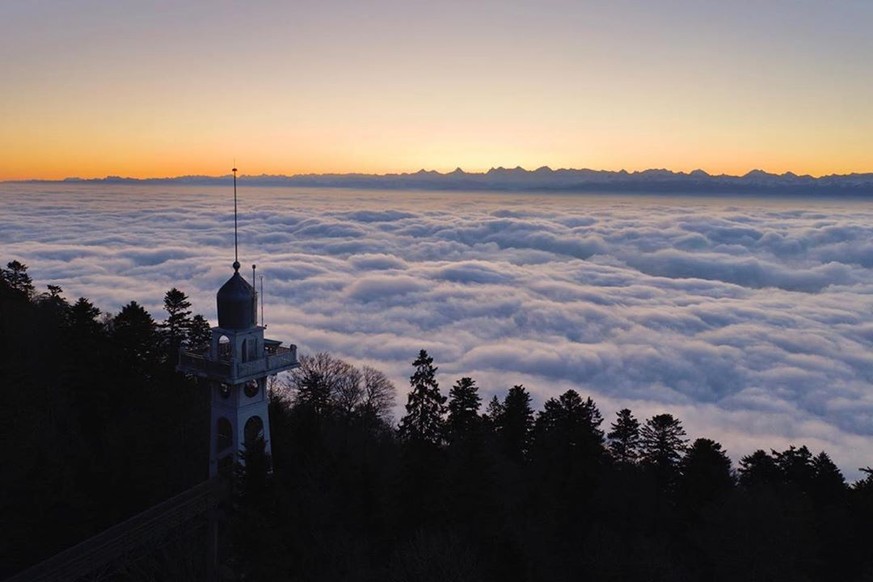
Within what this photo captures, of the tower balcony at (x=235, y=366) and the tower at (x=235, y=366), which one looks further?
the tower at (x=235, y=366)

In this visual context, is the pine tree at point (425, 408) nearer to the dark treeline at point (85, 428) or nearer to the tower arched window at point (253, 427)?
the dark treeline at point (85, 428)

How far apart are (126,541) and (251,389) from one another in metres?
6.52

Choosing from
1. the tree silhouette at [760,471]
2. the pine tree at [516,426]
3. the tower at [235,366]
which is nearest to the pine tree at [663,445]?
the tree silhouette at [760,471]

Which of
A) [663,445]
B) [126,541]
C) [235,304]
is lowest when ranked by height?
[663,445]

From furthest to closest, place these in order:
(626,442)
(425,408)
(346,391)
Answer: (346,391)
(626,442)
(425,408)

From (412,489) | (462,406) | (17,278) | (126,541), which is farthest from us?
(17,278)

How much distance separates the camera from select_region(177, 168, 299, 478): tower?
2261 cm

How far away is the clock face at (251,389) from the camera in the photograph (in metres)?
23.4

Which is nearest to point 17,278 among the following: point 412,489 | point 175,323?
point 175,323

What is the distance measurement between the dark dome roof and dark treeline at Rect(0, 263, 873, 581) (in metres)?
5.65

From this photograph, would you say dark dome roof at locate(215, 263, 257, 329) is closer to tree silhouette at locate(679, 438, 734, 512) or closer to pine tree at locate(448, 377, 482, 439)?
pine tree at locate(448, 377, 482, 439)

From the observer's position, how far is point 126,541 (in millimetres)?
19625

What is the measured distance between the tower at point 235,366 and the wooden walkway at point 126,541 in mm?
1415

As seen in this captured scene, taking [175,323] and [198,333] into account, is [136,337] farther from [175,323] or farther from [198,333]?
[198,333]
